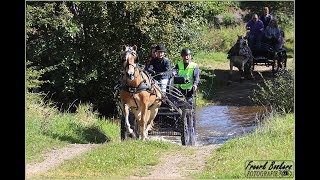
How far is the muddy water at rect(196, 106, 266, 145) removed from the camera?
53.6ft

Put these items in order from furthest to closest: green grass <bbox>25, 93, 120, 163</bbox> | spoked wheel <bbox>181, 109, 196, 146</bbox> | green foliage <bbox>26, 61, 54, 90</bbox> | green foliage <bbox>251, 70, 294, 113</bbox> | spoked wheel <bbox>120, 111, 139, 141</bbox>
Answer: green foliage <bbox>251, 70, 294, 113</bbox> < green foliage <bbox>26, 61, 54, 90</bbox> < spoked wheel <bbox>181, 109, 196, 146</bbox> < spoked wheel <bbox>120, 111, 139, 141</bbox> < green grass <bbox>25, 93, 120, 163</bbox>

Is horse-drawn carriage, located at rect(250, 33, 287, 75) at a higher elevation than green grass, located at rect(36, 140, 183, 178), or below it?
higher

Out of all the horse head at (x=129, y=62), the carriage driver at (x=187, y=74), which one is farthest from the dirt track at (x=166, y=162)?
the carriage driver at (x=187, y=74)

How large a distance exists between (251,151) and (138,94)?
2703 millimetres

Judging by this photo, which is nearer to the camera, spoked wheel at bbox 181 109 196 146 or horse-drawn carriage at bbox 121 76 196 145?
horse-drawn carriage at bbox 121 76 196 145

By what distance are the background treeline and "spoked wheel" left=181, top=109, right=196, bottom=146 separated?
3.77 metres

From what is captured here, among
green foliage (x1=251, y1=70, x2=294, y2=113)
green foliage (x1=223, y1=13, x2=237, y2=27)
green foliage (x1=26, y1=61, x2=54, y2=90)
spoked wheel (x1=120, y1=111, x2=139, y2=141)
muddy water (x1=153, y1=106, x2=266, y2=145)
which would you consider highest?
green foliage (x1=223, y1=13, x2=237, y2=27)

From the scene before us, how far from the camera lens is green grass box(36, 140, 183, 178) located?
358 inches

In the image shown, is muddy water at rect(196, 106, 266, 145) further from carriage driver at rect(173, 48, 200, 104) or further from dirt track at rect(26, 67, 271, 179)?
dirt track at rect(26, 67, 271, 179)

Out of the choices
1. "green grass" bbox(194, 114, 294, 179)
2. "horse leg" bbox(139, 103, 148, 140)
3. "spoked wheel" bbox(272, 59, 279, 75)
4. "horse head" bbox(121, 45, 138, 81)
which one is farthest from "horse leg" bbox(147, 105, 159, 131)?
"spoked wheel" bbox(272, 59, 279, 75)

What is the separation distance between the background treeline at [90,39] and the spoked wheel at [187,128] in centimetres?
377

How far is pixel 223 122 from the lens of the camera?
60.4 ft

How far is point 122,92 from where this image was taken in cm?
1186

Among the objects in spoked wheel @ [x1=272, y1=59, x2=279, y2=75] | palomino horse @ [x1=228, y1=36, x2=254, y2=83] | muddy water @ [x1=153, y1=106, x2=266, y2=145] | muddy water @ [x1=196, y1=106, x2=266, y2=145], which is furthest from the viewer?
spoked wheel @ [x1=272, y1=59, x2=279, y2=75]
